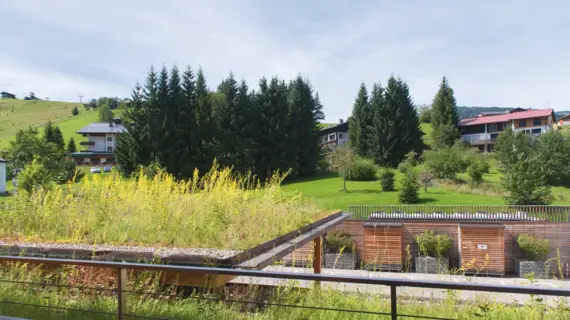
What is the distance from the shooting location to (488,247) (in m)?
14.1

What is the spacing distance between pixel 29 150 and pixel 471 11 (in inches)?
1272

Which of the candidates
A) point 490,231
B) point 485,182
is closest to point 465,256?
point 490,231

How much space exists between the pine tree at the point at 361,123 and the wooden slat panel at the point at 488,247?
28375 mm

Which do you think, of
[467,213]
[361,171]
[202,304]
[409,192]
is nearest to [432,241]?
[467,213]

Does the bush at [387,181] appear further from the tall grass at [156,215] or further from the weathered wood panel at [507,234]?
the tall grass at [156,215]

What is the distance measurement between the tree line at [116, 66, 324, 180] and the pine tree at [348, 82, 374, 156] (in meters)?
6.91

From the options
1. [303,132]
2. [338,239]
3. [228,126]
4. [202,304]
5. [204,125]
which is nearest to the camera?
[202,304]

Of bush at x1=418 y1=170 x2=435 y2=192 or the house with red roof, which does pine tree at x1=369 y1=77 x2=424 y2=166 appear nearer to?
bush at x1=418 y1=170 x2=435 y2=192

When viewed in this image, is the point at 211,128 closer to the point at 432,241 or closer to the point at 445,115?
the point at 432,241

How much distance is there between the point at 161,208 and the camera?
184 inches

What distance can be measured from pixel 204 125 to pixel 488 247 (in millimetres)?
26606

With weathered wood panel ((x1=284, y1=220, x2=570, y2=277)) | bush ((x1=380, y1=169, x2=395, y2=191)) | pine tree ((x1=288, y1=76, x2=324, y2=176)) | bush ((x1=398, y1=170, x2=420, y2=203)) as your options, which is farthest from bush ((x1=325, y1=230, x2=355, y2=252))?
pine tree ((x1=288, y1=76, x2=324, y2=176))

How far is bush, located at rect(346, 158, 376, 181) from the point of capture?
31616 millimetres

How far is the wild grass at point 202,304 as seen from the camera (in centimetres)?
312
